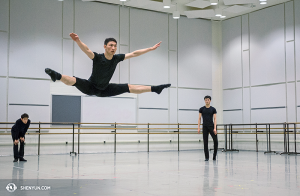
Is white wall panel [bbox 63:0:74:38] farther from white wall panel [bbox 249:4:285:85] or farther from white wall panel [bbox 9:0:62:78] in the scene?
white wall panel [bbox 249:4:285:85]

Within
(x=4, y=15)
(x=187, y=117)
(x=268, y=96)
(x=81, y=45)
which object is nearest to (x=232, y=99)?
(x=268, y=96)

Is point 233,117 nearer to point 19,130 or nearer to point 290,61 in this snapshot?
point 290,61

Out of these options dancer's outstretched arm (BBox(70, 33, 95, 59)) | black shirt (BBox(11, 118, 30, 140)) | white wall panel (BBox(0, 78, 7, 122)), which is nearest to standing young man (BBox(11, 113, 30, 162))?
black shirt (BBox(11, 118, 30, 140))

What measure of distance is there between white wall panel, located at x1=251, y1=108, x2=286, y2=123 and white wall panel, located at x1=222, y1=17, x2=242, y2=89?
4.93 feet

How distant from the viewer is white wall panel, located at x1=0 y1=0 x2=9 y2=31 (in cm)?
1096

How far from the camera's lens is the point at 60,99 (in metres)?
11.7

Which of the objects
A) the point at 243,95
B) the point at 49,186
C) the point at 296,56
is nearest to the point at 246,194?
the point at 49,186

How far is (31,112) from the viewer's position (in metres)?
11.2

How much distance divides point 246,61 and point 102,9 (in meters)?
6.21

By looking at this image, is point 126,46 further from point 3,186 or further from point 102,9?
point 3,186

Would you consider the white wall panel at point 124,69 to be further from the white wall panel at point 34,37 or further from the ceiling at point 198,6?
the white wall panel at point 34,37

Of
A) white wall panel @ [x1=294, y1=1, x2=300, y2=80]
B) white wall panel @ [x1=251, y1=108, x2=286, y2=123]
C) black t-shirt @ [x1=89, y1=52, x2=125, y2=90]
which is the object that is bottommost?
white wall panel @ [x1=251, y1=108, x2=286, y2=123]

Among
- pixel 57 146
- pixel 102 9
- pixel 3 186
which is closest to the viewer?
pixel 3 186

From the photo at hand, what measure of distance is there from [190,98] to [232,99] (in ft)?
6.02
